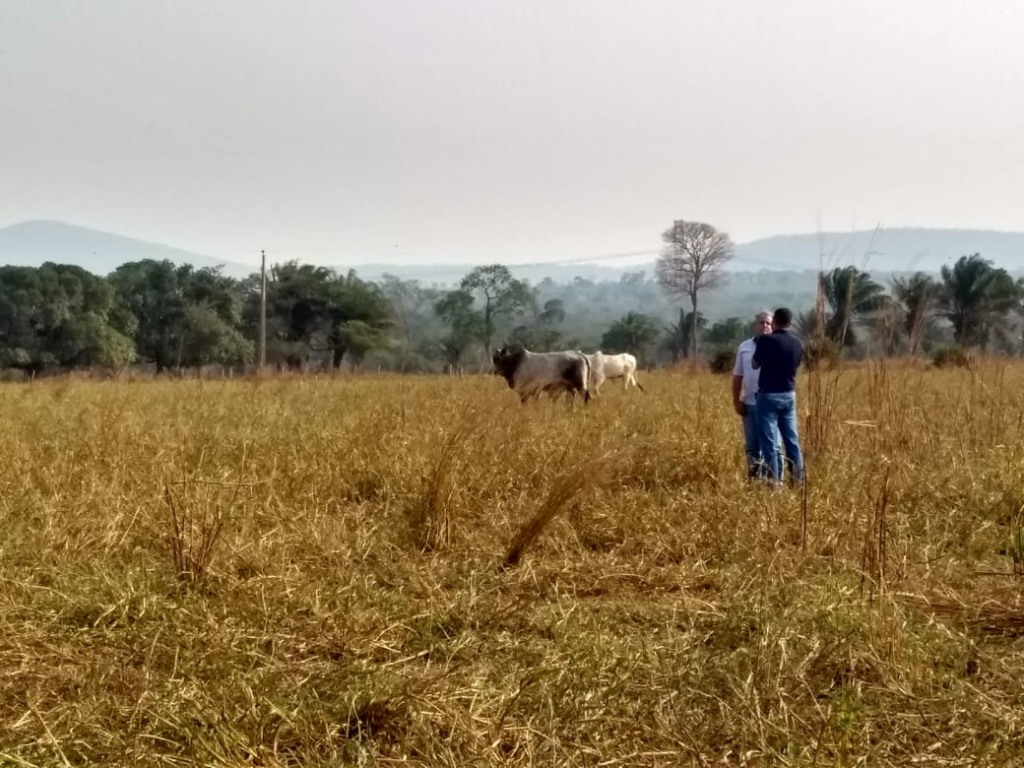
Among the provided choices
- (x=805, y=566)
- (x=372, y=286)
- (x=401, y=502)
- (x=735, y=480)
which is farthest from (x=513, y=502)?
(x=372, y=286)

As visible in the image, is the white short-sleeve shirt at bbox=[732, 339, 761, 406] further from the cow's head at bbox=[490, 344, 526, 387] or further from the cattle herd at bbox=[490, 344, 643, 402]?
the cow's head at bbox=[490, 344, 526, 387]

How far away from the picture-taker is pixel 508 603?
3898mm

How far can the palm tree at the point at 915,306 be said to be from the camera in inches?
224

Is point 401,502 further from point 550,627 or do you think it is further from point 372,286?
point 372,286

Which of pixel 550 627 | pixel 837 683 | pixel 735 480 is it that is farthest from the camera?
pixel 735 480

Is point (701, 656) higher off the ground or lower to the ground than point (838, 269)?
lower

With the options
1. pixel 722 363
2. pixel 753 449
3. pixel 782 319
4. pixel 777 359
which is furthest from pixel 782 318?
pixel 722 363

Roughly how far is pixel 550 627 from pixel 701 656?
646 mm

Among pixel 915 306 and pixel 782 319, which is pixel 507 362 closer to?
pixel 782 319

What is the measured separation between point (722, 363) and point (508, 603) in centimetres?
1912

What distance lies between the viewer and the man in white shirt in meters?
6.60

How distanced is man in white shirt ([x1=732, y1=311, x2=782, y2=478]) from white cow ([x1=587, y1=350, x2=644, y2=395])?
25.3ft

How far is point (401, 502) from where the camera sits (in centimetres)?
545

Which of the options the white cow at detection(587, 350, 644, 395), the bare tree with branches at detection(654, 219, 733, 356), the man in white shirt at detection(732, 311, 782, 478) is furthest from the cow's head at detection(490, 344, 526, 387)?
the bare tree with branches at detection(654, 219, 733, 356)
